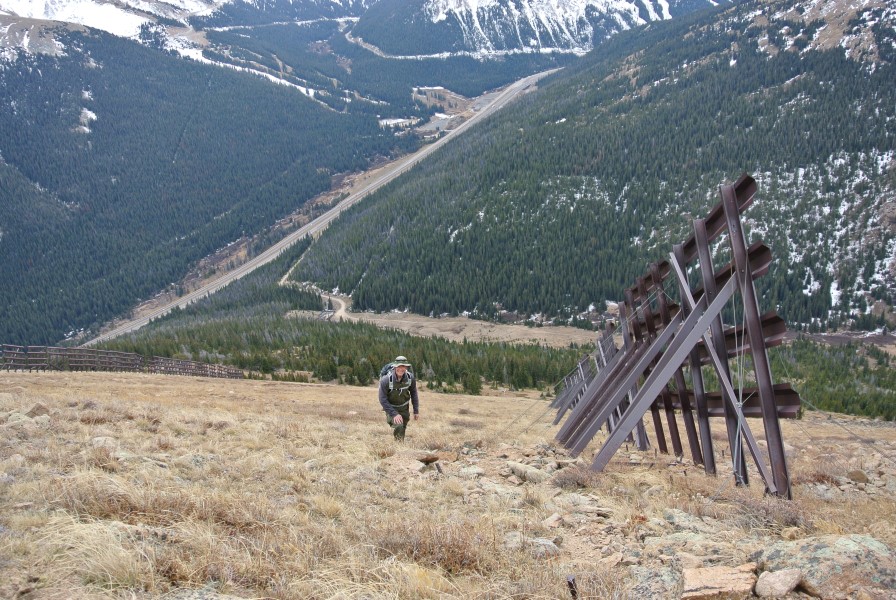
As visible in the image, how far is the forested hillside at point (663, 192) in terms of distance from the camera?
88125 mm

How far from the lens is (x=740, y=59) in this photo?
140 metres

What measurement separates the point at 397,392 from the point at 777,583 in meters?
8.21

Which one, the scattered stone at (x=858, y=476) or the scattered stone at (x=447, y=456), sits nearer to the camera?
the scattered stone at (x=447, y=456)

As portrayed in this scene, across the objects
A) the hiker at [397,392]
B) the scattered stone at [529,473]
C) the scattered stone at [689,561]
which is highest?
the hiker at [397,392]

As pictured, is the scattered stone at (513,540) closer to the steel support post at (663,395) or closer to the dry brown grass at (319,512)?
the dry brown grass at (319,512)

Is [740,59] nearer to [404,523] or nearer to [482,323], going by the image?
[482,323]

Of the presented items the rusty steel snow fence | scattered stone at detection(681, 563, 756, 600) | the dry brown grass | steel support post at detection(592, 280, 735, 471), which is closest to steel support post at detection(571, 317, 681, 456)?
the rusty steel snow fence

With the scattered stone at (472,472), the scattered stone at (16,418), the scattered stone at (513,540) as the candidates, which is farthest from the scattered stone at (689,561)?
the scattered stone at (16,418)

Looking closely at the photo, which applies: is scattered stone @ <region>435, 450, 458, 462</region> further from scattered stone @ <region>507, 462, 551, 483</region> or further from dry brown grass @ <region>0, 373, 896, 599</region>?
scattered stone @ <region>507, 462, 551, 483</region>

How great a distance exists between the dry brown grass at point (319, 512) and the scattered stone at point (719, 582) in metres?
0.44

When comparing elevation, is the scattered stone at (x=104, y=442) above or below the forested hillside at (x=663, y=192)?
below

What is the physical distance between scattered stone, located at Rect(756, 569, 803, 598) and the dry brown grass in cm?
91

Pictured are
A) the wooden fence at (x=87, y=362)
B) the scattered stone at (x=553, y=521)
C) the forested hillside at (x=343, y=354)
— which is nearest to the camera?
the scattered stone at (x=553, y=521)

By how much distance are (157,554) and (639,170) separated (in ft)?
392
